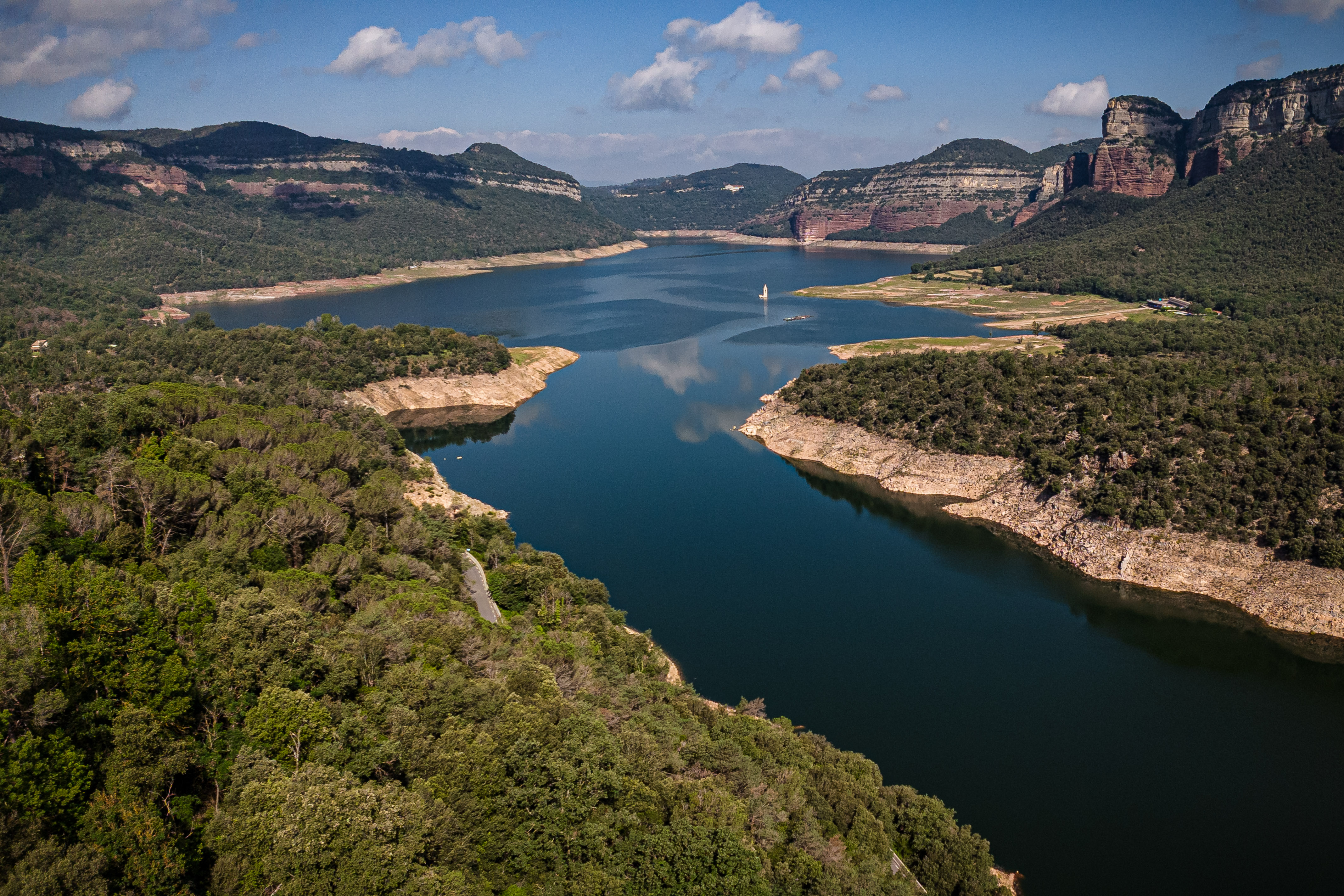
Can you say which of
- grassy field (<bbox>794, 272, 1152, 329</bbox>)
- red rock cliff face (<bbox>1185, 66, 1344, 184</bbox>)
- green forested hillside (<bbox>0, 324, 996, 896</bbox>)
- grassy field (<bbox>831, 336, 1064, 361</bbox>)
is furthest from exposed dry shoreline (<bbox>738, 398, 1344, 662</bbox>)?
red rock cliff face (<bbox>1185, 66, 1344, 184</bbox>)

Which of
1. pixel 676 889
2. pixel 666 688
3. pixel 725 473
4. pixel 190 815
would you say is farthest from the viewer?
pixel 725 473

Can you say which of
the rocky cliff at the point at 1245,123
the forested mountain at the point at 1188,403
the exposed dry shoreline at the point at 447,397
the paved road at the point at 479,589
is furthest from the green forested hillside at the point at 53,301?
the rocky cliff at the point at 1245,123

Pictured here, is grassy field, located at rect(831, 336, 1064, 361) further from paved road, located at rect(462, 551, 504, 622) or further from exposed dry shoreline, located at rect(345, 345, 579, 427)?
paved road, located at rect(462, 551, 504, 622)

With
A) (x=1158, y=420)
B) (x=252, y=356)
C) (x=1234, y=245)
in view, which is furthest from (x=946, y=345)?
(x=252, y=356)

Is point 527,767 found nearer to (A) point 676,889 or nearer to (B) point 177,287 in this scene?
(A) point 676,889

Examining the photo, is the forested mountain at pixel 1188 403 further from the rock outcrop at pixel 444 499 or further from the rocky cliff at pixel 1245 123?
the rock outcrop at pixel 444 499

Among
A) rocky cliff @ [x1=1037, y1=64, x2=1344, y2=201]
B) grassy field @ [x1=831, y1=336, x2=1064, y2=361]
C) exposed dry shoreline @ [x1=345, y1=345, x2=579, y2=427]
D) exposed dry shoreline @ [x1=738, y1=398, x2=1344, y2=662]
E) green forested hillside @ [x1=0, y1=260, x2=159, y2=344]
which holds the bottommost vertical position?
exposed dry shoreline @ [x1=738, y1=398, x2=1344, y2=662]

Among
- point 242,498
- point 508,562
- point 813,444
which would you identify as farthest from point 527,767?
point 813,444
